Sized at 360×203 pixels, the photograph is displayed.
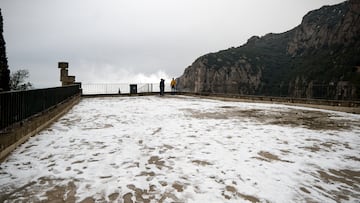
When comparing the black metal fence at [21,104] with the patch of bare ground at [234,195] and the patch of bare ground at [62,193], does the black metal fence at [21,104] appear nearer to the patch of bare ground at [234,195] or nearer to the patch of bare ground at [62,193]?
the patch of bare ground at [62,193]

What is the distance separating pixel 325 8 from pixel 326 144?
15127cm

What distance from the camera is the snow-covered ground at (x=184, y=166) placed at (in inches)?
134

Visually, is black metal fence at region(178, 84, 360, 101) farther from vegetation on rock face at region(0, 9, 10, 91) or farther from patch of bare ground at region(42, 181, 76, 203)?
vegetation on rock face at region(0, 9, 10, 91)

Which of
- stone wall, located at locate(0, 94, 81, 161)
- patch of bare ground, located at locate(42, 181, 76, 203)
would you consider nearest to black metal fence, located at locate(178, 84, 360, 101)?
patch of bare ground, located at locate(42, 181, 76, 203)

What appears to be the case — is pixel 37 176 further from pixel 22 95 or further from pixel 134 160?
pixel 22 95

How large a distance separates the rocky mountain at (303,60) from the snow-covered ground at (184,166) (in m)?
69.0

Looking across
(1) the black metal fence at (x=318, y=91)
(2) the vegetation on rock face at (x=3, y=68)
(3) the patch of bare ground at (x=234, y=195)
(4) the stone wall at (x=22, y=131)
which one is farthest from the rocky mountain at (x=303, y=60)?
(3) the patch of bare ground at (x=234, y=195)

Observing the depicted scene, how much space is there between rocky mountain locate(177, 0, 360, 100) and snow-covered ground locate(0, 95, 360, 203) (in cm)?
6897

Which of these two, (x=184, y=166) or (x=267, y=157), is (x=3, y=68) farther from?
(x=267, y=157)

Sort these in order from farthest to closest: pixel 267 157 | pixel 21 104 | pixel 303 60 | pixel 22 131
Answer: pixel 303 60 < pixel 21 104 < pixel 22 131 < pixel 267 157

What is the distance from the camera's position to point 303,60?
366 ft

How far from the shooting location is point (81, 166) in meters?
4.44

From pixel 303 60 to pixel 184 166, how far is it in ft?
416

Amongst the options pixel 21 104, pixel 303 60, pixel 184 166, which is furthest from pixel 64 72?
pixel 303 60
